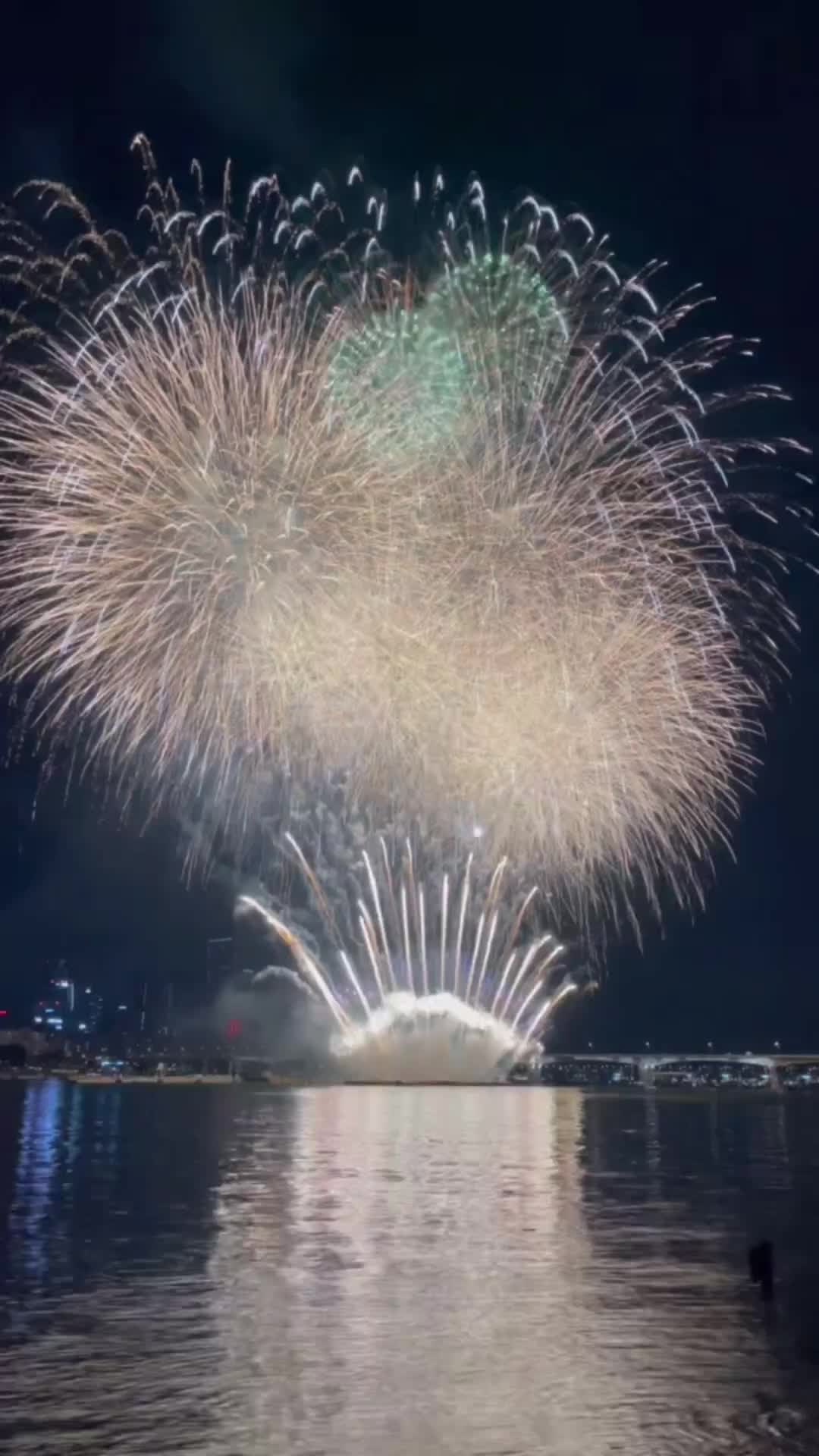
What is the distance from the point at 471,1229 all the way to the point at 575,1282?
5.59 meters

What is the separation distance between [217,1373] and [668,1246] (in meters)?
11.7

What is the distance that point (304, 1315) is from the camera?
1761 cm

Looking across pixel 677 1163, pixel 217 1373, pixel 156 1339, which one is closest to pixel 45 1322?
pixel 156 1339

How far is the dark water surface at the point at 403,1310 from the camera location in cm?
1289

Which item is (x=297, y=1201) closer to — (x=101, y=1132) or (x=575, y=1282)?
(x=575, y=1282)

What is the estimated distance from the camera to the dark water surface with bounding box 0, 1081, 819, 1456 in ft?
42.3

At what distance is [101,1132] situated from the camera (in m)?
63.8

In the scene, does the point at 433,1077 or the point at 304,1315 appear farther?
the point at 433,1077

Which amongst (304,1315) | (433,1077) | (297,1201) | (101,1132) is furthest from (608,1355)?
(433,1077)

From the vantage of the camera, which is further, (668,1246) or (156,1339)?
(668,1246)

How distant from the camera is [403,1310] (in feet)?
59.7

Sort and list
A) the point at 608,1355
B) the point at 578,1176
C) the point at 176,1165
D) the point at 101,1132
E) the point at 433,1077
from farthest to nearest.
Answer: the point at 433,1077 → the point at 101,1132 → the point at 176,1165 → the point at 578,1176 → the point at 608,1355

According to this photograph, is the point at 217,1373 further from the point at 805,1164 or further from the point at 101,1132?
the point at 101,1132

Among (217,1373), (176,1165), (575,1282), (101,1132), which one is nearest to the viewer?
(217,1373)
